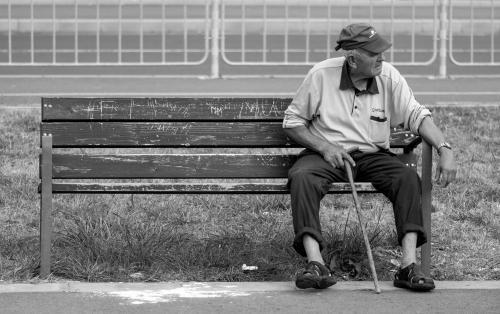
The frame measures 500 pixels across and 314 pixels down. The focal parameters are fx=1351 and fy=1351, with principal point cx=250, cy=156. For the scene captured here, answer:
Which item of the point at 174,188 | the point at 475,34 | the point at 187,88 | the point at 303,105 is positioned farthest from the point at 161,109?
the point at 475,34

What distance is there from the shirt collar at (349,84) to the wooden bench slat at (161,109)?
1.14ft

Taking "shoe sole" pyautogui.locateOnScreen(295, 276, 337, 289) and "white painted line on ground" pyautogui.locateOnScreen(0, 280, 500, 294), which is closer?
"shoe sole" pyautogui.locateOnScreen(295, 276, 337, 289)

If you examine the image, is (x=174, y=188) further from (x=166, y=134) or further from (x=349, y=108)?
(x=349, y=108)

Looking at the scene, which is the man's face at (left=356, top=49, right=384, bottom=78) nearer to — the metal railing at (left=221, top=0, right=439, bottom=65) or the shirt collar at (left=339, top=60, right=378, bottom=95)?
the shirt collar at (left=339, top=60, right=378, bottom=95)

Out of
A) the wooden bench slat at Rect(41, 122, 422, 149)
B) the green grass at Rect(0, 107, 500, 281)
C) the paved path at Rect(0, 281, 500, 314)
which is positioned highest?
the wooden bench slat at Rect(41, 122, 422, 149)

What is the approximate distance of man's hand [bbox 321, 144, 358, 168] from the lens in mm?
6555

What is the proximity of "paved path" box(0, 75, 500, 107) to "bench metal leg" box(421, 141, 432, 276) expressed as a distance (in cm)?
404

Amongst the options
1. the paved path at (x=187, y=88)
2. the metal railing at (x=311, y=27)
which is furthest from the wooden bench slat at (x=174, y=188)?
the metal railing at (x=311, y=27)

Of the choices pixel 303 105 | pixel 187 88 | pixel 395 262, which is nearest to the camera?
pixel 303 105

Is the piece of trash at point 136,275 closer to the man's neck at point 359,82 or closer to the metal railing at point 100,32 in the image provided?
the man's neck at point 359,82

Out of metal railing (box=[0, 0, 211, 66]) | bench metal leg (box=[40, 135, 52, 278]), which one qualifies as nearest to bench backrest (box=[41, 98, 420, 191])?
bench metal leg (box=[40, 135, 52, 278])

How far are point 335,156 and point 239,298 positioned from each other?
860mm

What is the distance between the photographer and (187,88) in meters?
11.6

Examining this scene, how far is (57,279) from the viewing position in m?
6.58
